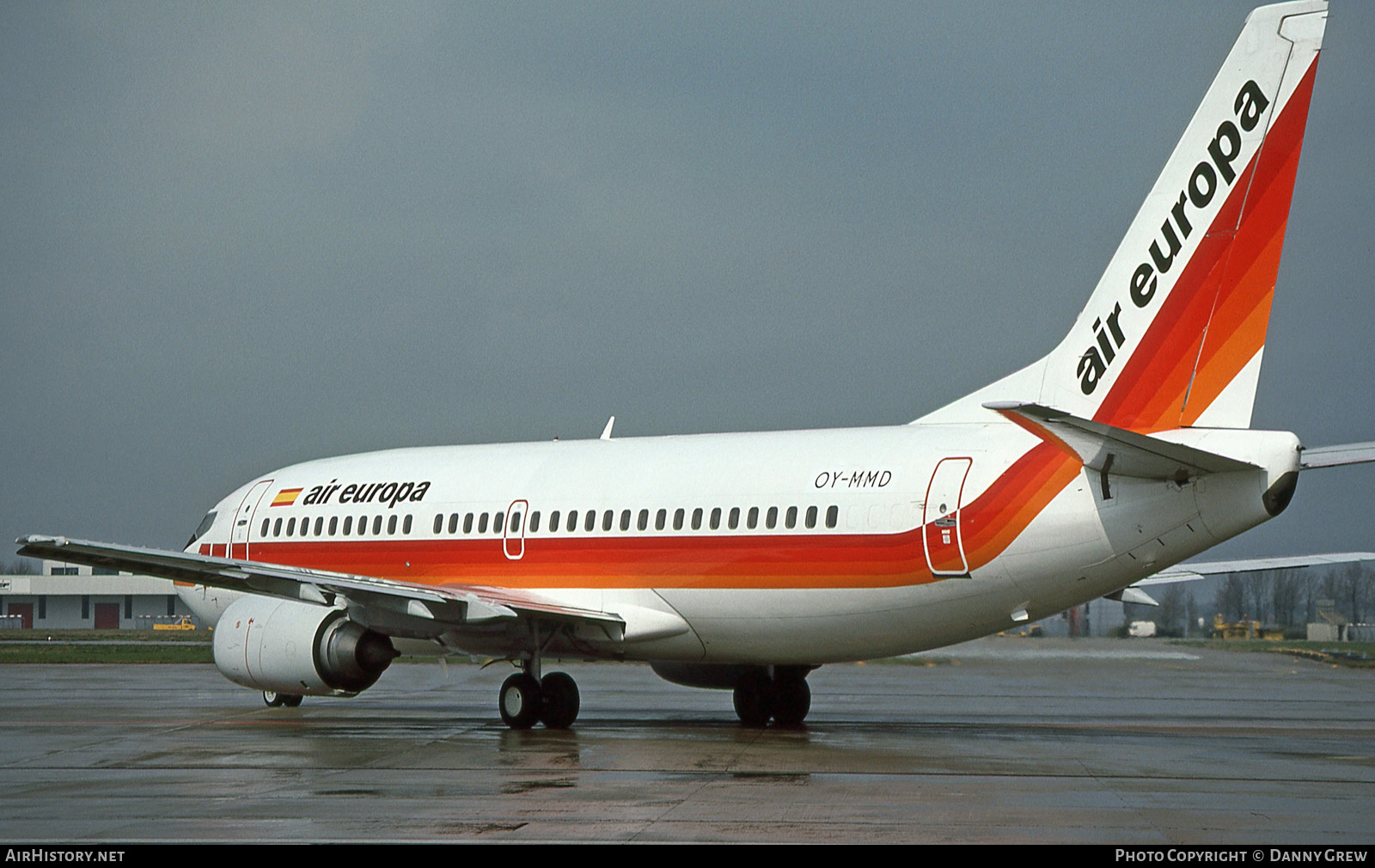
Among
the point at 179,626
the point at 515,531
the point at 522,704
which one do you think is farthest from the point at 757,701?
the point at 179,626

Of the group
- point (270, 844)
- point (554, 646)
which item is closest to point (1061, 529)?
point (554, 646)

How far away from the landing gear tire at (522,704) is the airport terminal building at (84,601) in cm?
9592

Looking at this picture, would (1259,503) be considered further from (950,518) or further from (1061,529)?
(950,518)

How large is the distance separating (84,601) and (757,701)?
338 feet

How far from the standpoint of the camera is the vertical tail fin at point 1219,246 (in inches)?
671

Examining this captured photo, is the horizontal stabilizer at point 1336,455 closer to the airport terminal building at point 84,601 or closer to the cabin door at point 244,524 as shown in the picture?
the cabin door at point 244,524

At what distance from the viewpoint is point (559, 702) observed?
70.7ft

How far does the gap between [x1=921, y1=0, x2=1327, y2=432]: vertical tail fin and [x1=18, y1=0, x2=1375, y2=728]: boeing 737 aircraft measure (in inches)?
1.1

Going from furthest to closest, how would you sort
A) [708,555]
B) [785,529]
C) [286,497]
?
[286,497], [708,555], [785,529]

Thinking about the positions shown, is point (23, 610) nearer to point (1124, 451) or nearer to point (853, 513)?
point (853, 513)

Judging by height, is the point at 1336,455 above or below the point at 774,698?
above

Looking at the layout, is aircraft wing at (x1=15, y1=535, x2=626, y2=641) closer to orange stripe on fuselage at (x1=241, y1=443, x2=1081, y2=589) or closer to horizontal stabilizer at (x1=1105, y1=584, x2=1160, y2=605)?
orange stripe on fuselage at (x1=241, y1=443, x2=1081, y2=589)

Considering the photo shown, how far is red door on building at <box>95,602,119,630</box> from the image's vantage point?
11181cm

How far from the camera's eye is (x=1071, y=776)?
15297 mm
